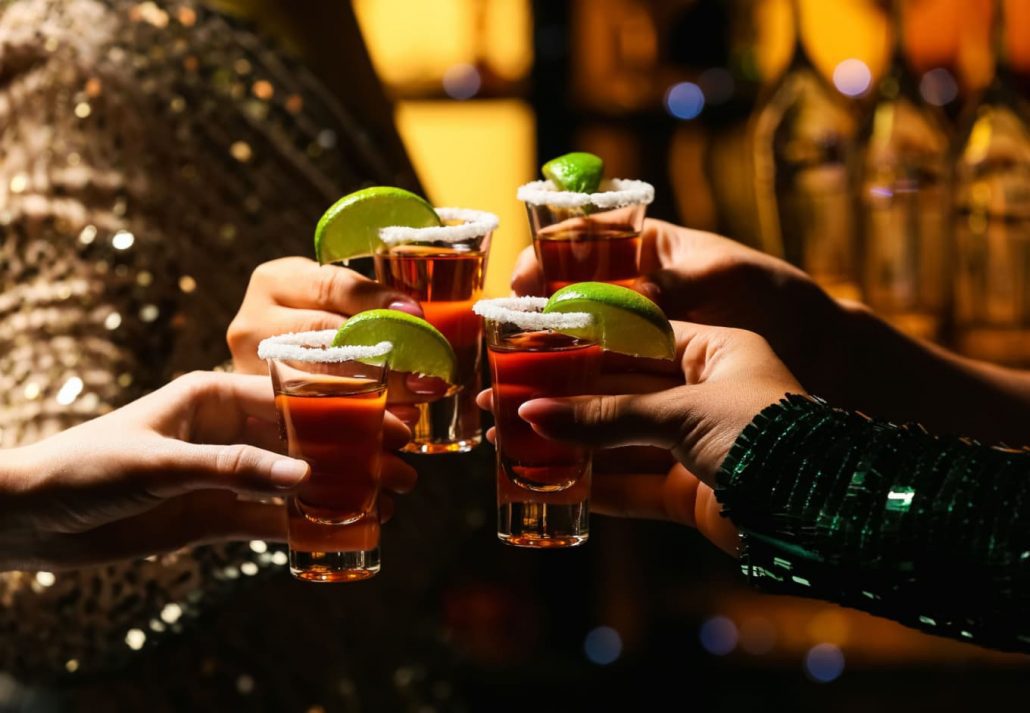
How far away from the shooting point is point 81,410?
1.75 meters

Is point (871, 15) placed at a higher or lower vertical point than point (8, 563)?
higher

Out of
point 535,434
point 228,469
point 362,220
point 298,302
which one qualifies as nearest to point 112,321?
point 298,302

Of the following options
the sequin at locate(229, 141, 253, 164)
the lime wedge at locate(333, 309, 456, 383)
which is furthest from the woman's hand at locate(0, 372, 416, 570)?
the sequin at locate(229, 141, 253, 164)

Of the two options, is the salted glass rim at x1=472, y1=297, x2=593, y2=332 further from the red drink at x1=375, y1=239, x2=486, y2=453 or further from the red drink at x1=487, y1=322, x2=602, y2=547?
the red drink at x1=375, y1=239, x2=486, y2=453

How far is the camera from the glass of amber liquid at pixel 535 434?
53.9 inches

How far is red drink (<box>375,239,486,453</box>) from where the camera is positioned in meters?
1.55

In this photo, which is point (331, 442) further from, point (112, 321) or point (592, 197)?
point (112, 321)

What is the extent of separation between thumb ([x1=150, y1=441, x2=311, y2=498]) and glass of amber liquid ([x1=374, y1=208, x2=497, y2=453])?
30 cm

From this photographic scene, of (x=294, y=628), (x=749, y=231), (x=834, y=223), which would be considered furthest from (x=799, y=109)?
(x=294, y=628)

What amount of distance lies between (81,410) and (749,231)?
1816mm

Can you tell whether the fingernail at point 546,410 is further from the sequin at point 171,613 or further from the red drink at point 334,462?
the sequin at point 171,613

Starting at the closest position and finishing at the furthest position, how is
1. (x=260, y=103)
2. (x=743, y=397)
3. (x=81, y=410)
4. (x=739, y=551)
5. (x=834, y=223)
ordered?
(x=743, y=397), (x=739, y=551), (x=81, y=410), (x=260, y=103), (x=834, y=223)

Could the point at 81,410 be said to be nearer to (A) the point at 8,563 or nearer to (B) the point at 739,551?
(A) the point at 8,563

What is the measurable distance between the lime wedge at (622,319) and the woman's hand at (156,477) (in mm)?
266
